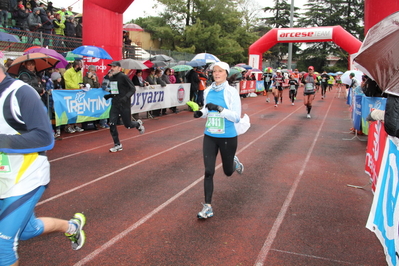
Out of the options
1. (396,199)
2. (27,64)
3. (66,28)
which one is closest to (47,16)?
(66,28)

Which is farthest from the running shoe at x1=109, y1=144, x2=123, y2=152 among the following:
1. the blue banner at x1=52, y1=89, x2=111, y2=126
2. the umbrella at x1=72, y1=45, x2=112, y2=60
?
the umbrella at x1=72, y1=45, x2=112, y2=60

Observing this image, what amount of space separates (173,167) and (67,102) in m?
4.57

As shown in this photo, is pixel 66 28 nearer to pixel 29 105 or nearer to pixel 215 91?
pixel 215 91

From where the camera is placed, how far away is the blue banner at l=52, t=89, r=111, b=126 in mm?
9992

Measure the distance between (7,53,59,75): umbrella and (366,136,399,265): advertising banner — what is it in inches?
277

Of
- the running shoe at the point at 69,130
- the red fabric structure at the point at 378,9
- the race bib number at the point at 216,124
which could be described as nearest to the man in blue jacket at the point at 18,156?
the race bib number at the point at 216,124

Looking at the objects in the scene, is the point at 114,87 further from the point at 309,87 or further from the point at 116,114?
the point at 309,87

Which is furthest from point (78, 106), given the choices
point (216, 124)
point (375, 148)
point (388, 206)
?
point (388, 206)

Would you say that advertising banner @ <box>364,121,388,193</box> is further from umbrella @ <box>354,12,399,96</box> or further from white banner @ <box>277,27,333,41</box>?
white banner @ <box>277,27,333,41</box>

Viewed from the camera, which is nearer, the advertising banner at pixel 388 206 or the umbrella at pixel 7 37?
the advertising banner at pixel 388 206

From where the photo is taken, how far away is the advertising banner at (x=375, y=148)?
4.88 metres

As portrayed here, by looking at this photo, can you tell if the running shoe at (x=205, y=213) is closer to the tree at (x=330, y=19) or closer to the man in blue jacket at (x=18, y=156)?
the man in blue jacket at (x=18, y=156)

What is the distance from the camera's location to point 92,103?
11266mm

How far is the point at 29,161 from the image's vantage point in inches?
110
